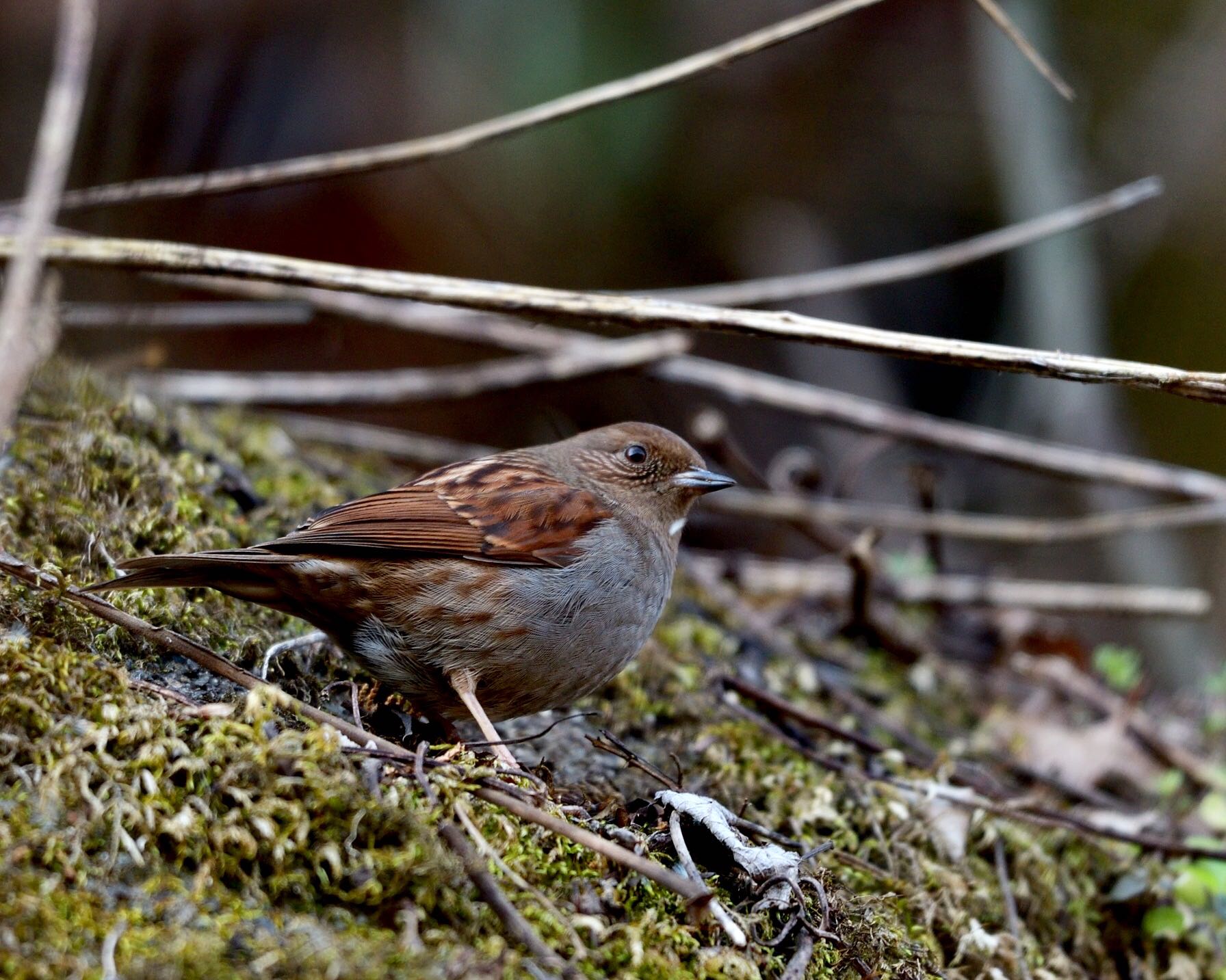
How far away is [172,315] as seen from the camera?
217 inches

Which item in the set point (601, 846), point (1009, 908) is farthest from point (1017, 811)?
point (601, 846)

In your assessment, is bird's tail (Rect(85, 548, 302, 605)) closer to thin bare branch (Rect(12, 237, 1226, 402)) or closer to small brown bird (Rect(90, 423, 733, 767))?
small brown bird (Rect(90, 423, 733, 767))

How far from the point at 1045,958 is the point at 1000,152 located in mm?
6382

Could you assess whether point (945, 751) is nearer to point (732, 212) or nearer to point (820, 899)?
point (820, 899)

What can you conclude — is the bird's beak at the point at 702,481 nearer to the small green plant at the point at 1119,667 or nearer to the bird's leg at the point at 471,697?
the bird's leg at the point at 471,697

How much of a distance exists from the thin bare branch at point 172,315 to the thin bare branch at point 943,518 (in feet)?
6.67

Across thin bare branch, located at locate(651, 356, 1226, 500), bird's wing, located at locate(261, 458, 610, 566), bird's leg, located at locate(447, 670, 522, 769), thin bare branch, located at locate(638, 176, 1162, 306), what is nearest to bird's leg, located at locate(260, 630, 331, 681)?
bird's wing, located at locate(261, 458, 610, 566)

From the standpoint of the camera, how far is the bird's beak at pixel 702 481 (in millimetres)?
4207

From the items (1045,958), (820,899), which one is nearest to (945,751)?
(1045,958)

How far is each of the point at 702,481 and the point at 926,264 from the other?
4.49ft

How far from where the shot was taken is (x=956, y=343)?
2.92 metres

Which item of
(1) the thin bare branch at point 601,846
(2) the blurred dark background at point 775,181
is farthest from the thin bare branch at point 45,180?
(2) the blurred dark background at point 775,181

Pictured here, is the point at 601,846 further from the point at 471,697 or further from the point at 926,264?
the point at 926,264

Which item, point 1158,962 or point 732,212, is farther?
point 732,212
